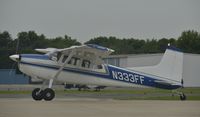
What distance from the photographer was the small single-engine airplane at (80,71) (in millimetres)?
23328

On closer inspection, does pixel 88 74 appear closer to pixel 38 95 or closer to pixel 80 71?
pixel 80 71

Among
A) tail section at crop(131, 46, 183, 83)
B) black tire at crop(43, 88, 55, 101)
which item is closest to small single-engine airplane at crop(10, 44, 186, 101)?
black tire at crop(43, 88, 55, 101)

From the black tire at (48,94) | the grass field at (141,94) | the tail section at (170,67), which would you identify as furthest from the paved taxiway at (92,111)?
the grass field at (141,94)

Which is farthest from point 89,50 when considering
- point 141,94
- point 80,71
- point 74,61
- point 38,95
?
point 141,94

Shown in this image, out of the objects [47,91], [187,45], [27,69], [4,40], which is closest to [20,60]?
[27,69]

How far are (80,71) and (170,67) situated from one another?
533cm

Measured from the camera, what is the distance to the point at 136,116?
13406mm

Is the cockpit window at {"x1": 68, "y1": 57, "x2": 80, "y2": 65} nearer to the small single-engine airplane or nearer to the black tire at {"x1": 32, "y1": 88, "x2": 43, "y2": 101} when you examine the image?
the small single-engine airplane

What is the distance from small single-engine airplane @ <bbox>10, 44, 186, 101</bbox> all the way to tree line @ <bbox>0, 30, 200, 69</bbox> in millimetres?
40284

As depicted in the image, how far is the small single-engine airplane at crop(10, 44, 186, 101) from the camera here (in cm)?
2333

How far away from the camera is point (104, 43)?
331 feet

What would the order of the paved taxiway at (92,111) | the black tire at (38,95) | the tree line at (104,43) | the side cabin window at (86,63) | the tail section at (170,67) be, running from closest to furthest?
the paved taxiway at (92,111)
the black tire at (38,95)
the side cabin window at (86,63)
the tail section at (170,67)
the tree line at (104,43)

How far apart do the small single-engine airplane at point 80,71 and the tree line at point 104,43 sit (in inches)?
1586

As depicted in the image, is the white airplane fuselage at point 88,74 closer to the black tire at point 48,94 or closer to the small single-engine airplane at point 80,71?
the small single-engine airplane at point 80,71
